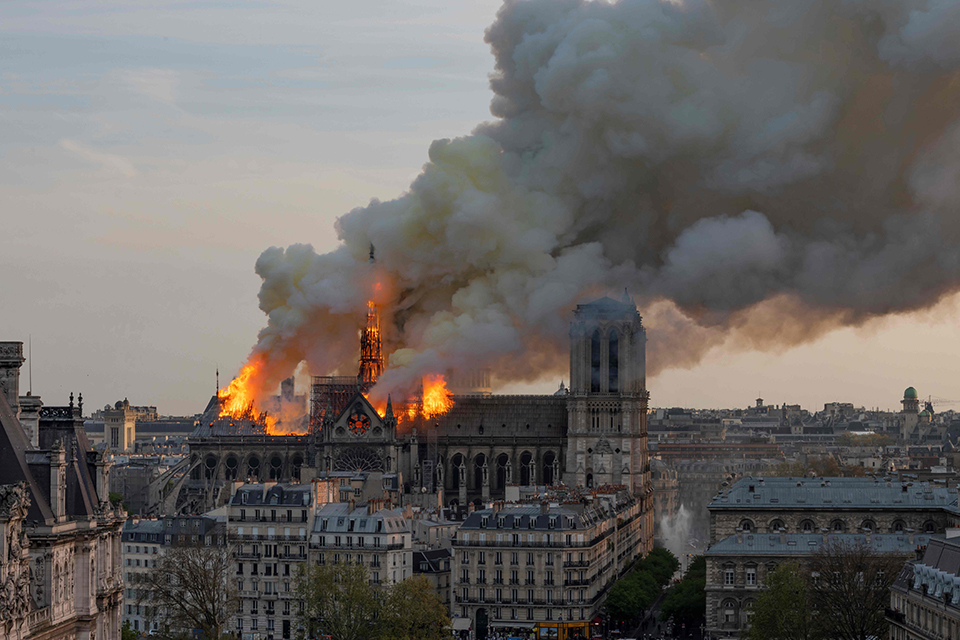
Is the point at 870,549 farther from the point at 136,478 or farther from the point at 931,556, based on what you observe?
the point at 136,478

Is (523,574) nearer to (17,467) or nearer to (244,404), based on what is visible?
(17,467)

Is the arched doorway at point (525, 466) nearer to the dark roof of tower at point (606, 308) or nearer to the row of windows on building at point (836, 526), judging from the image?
the dark roof of tower at point (606, 308)

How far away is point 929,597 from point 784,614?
755 cm

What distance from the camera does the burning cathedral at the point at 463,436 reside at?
132 m

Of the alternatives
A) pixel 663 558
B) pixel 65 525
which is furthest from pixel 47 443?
pixel 663 558

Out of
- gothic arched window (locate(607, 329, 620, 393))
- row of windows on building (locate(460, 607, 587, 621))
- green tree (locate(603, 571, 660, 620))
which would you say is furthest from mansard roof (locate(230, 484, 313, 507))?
gothic arched window (locate(607, 329, 620, 393))

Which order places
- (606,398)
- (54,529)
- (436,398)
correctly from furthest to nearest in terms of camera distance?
(436,398) < (606,398) < (54,529)

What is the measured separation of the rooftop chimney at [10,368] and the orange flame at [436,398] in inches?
3199

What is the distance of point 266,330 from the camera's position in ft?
452

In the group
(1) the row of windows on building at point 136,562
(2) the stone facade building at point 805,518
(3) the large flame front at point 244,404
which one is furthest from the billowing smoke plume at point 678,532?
(1) the row of windows on building at point 136,562

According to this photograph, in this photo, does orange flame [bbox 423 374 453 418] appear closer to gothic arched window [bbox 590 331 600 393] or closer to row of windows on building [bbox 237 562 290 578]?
gothic arched window [bbox 590 331 600 393]

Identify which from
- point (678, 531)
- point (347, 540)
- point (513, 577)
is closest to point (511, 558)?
point (513, 577)

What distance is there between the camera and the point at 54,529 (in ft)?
160

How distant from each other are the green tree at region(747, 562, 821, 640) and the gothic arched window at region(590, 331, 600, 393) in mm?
58623
